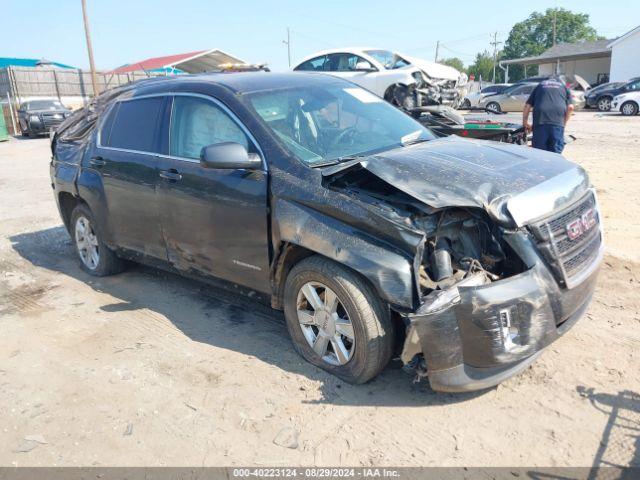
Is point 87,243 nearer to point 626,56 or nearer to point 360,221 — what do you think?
point 360,221

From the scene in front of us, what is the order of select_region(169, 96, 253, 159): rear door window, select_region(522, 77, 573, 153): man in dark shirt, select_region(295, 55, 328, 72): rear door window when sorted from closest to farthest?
1. select_region(169, 96, 253, 159): rear door window
2. select_region(522, 77, 573, 153): man in dark shirt
3. select_region(295, 55, 328, 72): rear door window

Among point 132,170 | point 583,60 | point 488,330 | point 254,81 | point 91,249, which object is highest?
point 583,60

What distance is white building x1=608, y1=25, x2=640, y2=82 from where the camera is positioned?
123ft

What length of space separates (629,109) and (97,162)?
23.1 meters

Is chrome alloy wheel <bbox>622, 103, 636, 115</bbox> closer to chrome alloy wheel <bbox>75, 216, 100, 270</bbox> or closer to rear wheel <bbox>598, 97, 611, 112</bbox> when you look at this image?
rear wheel <bbox>598, 97, 611, 112</bbox>

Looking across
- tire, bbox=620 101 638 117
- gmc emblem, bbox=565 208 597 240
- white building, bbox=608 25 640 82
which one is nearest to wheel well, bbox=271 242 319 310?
gmc emblem, bbox=565 208 597 240

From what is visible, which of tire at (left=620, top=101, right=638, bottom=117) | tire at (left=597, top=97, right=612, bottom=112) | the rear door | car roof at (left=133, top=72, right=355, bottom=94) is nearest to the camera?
car roof at (left=133, top=72, right=355, bottom=94)

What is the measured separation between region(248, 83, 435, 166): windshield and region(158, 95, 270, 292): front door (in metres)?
0.29

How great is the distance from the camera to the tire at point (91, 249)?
Answer: 5.61 m

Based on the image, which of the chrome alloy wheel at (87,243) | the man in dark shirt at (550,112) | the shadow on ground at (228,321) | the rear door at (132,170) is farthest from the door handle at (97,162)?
the man in dark shirt at (550,112)

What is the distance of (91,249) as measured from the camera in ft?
19.1

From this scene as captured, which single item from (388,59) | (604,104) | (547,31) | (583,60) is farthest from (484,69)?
(388,59)

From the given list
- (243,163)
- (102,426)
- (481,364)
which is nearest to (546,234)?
(481,364)

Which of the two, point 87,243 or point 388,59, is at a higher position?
point 388,59
